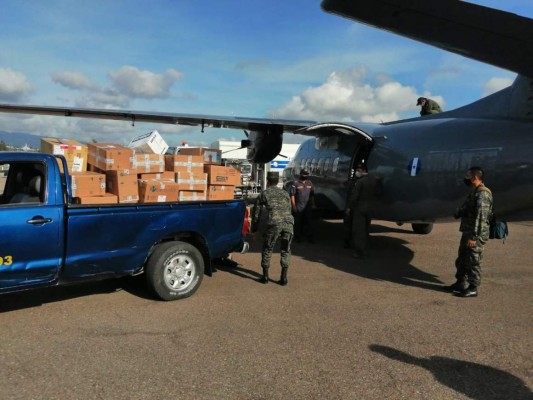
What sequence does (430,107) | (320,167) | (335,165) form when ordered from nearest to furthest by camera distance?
(430,107) < (335,165) < (320,167)

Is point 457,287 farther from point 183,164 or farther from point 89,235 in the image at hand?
point 89,235

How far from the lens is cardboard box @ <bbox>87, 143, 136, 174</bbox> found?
5.97 metres

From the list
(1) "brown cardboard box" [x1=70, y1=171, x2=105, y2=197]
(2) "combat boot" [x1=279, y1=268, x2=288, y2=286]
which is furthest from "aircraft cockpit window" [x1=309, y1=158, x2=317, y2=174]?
(1) "brown cardboard box" [x1=70, y1=171, x2=105, y2=197]


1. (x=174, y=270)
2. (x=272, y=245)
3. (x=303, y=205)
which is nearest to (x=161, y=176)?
(x=174, y=270)

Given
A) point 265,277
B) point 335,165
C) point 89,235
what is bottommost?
point 265,277

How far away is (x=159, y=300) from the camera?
5.92 meters

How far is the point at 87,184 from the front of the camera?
223 inches

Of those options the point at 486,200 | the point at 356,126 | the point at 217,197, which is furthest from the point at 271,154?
the point at 486,200

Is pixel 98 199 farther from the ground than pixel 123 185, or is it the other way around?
pixel 123 185

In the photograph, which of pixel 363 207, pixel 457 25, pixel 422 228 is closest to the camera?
pixel 457 25

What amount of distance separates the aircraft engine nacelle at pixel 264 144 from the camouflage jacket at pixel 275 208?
6.95 m

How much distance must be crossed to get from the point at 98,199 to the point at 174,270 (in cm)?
140

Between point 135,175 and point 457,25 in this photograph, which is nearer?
point 457,25

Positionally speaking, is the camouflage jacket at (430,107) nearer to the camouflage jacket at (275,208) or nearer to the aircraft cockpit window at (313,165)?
the aircraft cockpit window at (313,165)
